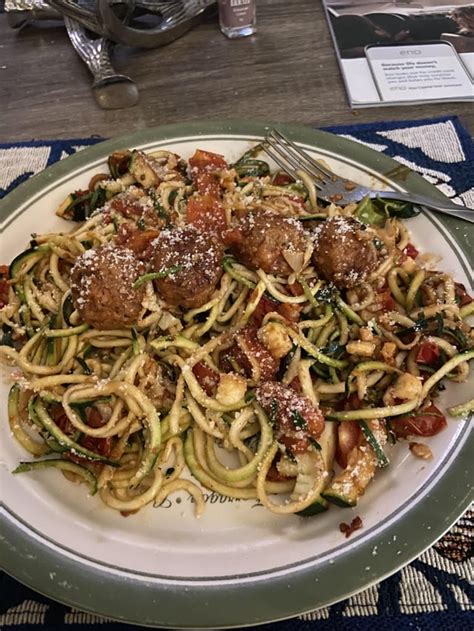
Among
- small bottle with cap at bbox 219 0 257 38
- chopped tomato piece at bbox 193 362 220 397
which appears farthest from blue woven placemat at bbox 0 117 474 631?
small bottle with cap at bbox 219 0 257 38

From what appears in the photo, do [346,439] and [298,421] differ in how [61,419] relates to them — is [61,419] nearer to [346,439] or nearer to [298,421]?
[298,421]

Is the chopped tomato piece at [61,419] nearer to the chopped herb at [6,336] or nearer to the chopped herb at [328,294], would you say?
the chopped herb at [6,336]

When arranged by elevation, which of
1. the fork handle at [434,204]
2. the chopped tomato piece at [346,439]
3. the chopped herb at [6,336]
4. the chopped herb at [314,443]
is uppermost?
the fork handle at [434,204]

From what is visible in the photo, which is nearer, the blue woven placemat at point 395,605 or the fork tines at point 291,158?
the blue woven placemat at point 395,605

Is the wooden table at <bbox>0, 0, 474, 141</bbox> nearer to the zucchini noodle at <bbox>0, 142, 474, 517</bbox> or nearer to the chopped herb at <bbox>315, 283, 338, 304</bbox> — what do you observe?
the zucchini noodle at <bbox>0, 142, 474, 517</bbox>

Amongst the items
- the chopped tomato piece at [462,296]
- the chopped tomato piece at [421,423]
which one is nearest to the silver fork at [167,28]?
the chopped tomato piece at [462,296]

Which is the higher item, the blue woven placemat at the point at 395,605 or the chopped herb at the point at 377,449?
the chopped herb at the point at 377,449

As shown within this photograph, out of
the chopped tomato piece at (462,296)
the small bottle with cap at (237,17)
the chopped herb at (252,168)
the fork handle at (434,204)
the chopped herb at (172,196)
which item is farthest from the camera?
the small bottle with cap at (237,17)

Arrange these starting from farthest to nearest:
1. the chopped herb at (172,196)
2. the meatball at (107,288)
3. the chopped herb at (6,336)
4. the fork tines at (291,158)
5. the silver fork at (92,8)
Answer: the silver fork at (92,8), the fork tines at (291,158), the chopped herb at (172,196), the chopped herb at (6,336), the meatball at (107,288)

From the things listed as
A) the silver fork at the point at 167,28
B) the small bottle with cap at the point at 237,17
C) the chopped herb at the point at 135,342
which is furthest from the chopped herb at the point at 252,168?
the small bottle with cap at the point at 237,17

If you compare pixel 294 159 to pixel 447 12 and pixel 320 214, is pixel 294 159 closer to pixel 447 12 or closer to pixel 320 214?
pixel 320 214
